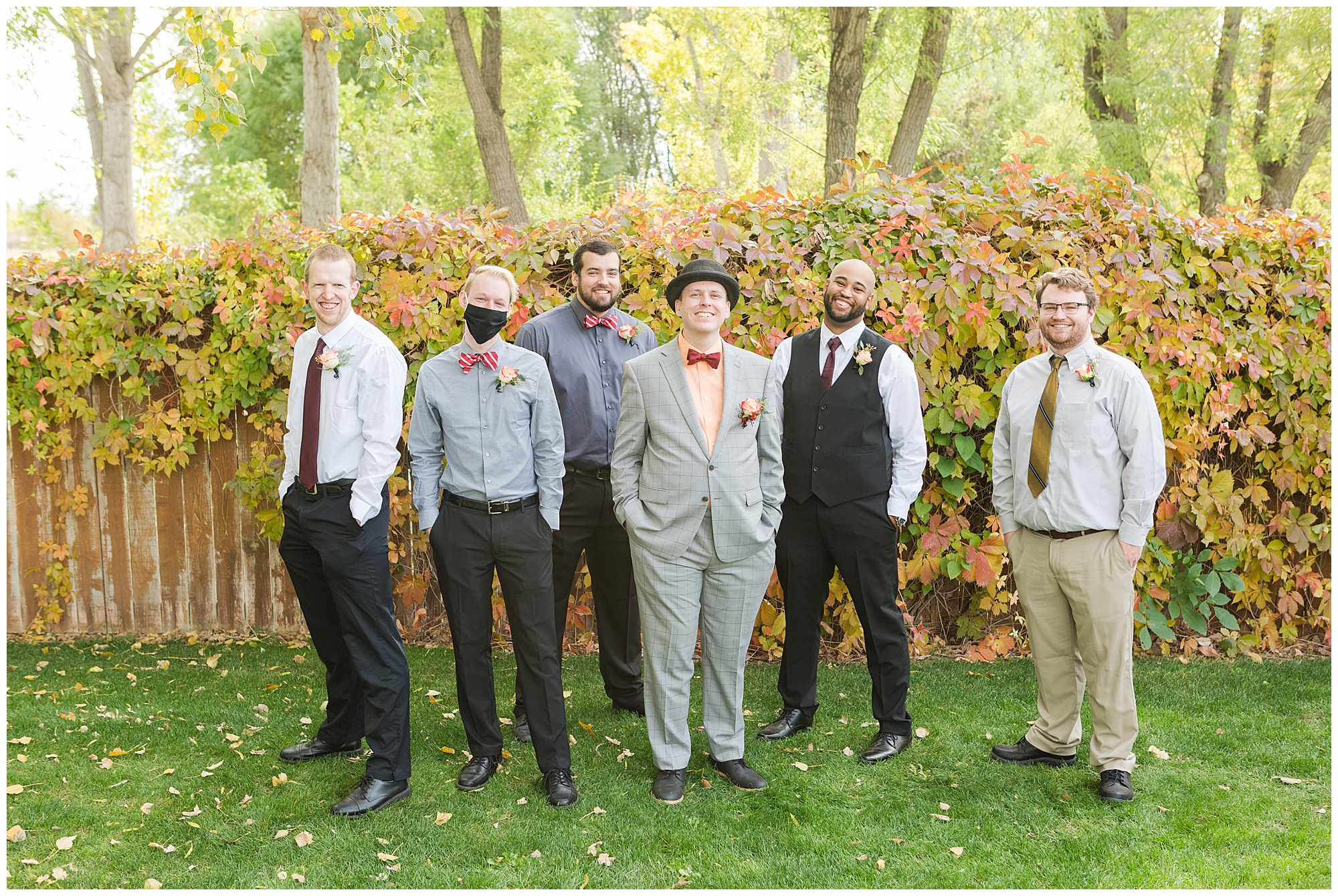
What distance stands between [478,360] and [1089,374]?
2491 mm

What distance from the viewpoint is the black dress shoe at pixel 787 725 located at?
4.44 metres

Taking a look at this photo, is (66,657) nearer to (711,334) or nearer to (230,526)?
(230,526)

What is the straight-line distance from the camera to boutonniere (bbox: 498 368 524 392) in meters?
3.75

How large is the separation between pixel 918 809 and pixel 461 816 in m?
1.84

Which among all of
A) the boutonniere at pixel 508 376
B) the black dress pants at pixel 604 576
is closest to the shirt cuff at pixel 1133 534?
the black dress pants at pixel 604 576

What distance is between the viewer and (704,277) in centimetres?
370

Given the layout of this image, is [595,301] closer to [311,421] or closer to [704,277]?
[704,277]

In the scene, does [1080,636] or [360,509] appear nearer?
[360,509]

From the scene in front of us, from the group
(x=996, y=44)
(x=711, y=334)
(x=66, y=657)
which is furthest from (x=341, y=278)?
(x=996, y=44)

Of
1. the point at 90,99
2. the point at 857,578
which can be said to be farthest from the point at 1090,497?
the point at 90,99

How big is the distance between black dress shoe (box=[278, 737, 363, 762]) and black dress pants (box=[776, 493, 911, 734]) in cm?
210

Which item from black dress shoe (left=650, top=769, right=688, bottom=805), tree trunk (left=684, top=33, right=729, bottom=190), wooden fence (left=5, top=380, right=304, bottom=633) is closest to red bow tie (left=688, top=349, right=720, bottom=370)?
black dress shoe (left=650, top=769, right=688, bottom=805)

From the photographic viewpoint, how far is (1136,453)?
372cm

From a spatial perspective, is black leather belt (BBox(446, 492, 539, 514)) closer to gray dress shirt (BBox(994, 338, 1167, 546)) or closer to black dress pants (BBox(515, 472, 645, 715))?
black dress pants (BBox(515, 472, 645, 715))
